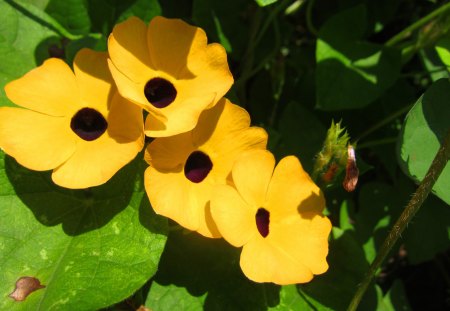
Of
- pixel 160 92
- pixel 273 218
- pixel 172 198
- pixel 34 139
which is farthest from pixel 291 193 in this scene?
pixel 34 139

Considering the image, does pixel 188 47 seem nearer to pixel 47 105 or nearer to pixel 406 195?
pixel 47 105

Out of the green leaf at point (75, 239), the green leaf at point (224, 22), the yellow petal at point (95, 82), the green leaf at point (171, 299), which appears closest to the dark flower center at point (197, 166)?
the green leaf at point (75, 239)

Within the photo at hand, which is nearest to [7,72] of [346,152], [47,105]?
[47,105]

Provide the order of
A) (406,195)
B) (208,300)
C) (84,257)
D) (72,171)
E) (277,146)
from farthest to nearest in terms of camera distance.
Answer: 1. (406,195)
2. (277,146)
3. (208,300)
4. (84,257)
5. (72,171)

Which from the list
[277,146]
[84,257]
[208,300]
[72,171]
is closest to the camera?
[72,171]

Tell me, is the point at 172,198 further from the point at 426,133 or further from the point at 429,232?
the point at 429,232
